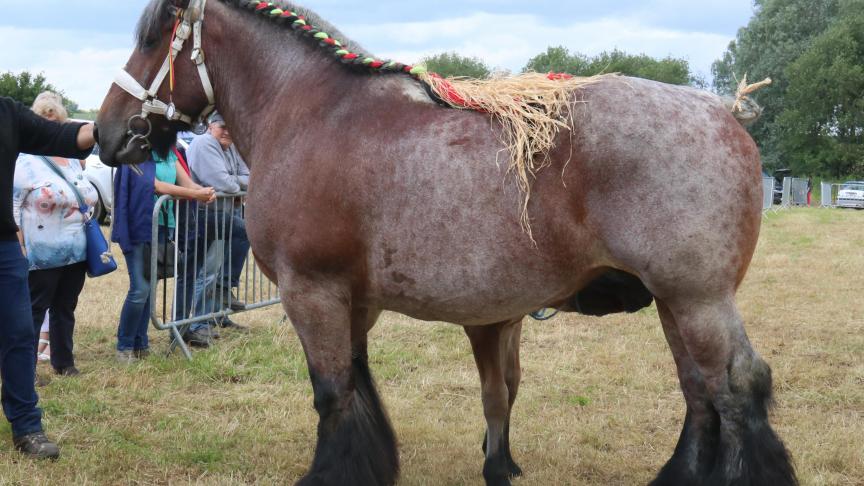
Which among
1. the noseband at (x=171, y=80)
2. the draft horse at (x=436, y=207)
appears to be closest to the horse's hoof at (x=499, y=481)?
the draft horse at (x=436, y=207)

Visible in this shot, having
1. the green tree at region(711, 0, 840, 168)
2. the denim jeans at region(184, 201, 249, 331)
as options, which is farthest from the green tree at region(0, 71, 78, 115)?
the green tree at region(711, 0, 840, 168)

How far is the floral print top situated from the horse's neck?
240 cm

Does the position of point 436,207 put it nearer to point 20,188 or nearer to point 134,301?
point 20,188

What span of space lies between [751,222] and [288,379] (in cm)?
402

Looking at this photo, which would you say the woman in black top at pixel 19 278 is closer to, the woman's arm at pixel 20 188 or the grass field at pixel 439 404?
the grass field at pixel 439 404

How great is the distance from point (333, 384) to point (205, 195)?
3648mm

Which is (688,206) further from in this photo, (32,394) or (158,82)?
(32,394)

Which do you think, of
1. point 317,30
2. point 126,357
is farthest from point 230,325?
point 317,30

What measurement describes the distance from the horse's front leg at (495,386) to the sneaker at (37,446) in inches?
96.6

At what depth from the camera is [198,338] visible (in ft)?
23.4

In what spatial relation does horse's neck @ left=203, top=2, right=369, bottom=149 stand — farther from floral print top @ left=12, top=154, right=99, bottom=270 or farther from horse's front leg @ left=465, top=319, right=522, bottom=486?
floral print top @ left=12, top=154, right=99, bottom=270

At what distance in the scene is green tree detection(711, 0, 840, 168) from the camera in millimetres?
47781

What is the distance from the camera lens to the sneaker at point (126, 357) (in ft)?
21.4

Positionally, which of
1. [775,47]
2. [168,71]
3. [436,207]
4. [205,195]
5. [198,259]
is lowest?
[198,259]
